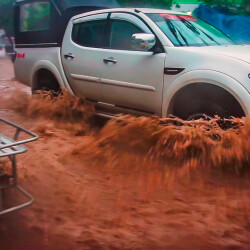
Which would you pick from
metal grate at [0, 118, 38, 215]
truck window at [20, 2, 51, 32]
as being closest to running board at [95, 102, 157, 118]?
truck window at [20, 2, 51, 32]

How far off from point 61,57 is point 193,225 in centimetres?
344

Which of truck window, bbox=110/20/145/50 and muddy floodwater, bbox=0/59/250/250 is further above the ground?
truck window, bbox=110/20/145/50

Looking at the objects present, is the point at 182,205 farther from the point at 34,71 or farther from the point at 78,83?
the point at 34,71

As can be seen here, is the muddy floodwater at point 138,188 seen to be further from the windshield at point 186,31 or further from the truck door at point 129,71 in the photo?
the windshield at point 186,31

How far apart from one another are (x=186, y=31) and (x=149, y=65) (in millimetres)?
682

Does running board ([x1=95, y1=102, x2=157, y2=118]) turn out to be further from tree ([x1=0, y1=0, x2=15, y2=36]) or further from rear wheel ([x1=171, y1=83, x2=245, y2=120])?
tree ([x1=0, y1=0, x2=15, y2=36])

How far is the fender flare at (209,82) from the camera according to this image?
131 inches

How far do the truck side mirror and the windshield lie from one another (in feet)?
0.74

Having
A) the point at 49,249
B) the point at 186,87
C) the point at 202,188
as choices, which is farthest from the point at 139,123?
the point at 49,249

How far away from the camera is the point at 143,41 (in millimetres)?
3920

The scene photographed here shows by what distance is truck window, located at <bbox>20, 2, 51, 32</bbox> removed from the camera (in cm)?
590

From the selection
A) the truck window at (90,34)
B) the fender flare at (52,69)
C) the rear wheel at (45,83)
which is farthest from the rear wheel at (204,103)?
the rear wheel at (45,83)

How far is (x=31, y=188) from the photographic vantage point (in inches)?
127

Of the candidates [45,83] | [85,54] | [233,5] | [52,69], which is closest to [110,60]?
[85,54]
